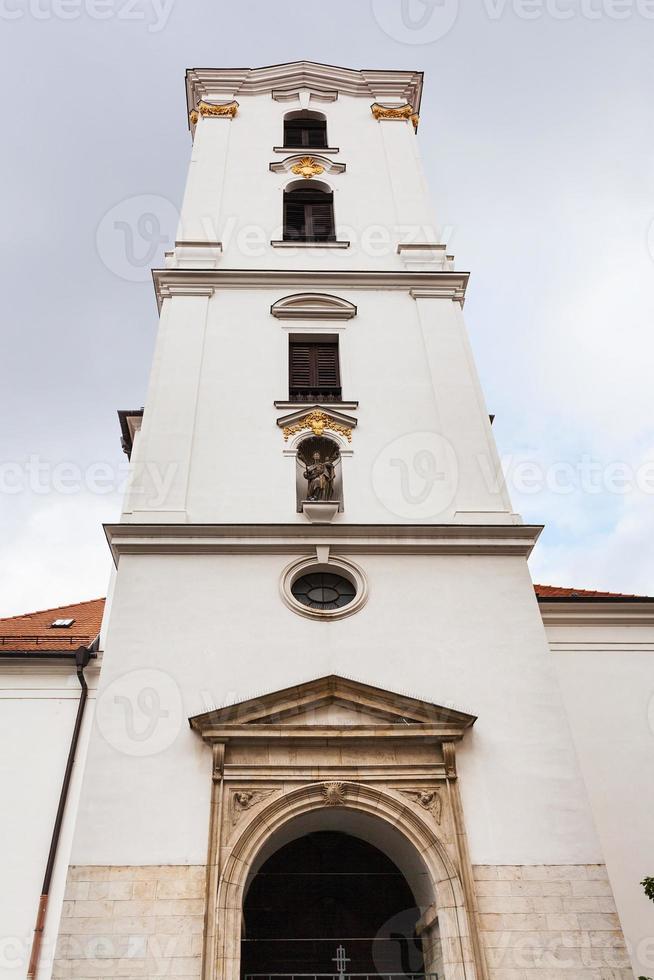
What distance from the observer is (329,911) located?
10992mm

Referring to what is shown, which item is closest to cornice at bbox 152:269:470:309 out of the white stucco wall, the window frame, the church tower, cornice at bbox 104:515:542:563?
the church tower

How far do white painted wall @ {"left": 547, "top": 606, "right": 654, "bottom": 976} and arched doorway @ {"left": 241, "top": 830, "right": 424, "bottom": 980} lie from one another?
9.31ft

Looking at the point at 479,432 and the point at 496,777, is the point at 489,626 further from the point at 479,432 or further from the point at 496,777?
the point at 479,432

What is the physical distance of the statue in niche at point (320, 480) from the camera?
510 inches

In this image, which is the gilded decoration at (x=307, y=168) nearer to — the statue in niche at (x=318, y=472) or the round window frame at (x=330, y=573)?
the statue in niche at (x=318, y=472)

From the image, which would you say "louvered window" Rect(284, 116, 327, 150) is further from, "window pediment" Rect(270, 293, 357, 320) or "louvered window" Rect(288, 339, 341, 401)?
"louvered window" Rect(288, 339, 341, 401)

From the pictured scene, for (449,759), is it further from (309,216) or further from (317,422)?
(309,216)

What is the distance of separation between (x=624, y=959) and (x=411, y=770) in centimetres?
289

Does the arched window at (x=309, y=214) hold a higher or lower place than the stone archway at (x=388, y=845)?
higher

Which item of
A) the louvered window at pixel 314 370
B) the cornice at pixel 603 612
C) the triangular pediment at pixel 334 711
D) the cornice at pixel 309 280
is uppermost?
the cornice at pixel 309 280

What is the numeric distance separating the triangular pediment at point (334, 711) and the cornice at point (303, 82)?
17344mm

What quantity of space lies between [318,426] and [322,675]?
4.52 metres

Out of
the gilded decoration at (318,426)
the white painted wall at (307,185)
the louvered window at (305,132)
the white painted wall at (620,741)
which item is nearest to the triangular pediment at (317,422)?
the gilded decoration at (318,426)

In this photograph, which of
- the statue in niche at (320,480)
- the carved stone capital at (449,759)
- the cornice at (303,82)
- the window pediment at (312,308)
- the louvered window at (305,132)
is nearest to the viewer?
the carved stone capital at (449,759)
